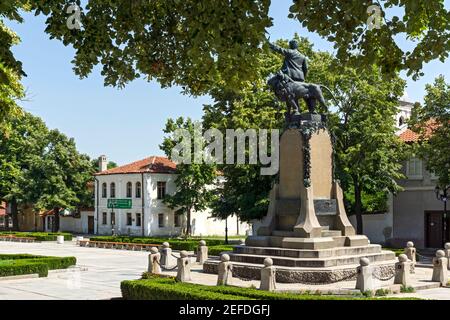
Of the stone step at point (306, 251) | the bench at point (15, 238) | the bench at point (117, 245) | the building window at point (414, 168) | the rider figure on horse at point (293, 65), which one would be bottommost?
the bench at point (15, 238)

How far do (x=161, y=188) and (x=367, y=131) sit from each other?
1206 inches

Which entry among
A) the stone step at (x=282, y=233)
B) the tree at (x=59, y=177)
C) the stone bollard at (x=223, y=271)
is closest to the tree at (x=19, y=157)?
the tree at (x=59, y=177)

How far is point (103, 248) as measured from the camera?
1794 inches

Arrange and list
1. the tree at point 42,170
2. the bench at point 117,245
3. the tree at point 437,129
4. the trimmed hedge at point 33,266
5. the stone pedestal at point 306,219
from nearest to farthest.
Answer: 1. the stone pedestal at point 306,219
2. the trimmed hedge at point 33,266
3. the tree at point 437,129
4. the bench at point 117,245
5. the tree at point 42,170

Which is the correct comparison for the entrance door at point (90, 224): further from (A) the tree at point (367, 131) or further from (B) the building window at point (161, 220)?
(A) the tree at point (367, 131)

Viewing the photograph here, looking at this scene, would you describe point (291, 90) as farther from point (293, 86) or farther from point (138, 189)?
point (138, 189)

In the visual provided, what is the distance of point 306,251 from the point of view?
17422 millimetres

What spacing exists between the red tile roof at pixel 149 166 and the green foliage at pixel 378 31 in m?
50.6

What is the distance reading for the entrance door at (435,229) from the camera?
117 ft

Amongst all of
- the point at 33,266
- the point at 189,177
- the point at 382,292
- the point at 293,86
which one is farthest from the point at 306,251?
the point at 189,177

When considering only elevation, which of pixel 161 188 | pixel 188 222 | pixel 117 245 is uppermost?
pixel 161 188

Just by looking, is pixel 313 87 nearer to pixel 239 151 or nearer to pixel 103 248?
pixel 239 151

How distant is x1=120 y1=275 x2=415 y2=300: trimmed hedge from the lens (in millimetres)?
13375

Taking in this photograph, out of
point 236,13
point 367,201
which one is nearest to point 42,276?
point 236,13
